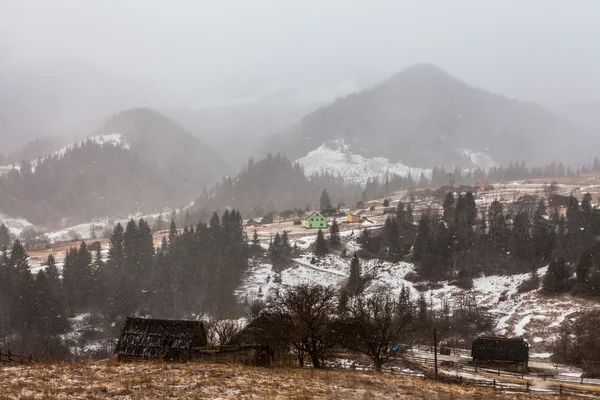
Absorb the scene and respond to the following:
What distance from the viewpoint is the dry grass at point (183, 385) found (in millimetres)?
16859

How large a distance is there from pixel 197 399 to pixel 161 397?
1.32m

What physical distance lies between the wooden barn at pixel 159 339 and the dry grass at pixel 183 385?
16.9m

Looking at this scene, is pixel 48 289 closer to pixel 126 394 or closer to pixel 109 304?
pixel 109 304

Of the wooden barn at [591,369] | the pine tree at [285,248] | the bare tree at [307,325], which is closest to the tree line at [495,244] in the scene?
the pine tree at [285,248]

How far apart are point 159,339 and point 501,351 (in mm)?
43741

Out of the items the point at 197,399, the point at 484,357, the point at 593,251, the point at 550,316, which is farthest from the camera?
the point at 593,251

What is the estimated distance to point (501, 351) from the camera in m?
59.7

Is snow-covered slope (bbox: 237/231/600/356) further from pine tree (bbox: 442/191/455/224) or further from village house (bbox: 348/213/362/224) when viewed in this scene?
village house (bbox: 348/213/362/224)

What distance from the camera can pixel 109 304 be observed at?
99875 millimetres

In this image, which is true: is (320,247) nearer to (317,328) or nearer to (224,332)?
(224,332)

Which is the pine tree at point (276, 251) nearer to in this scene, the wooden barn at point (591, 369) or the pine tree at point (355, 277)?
the pine tree at point (355, 277)

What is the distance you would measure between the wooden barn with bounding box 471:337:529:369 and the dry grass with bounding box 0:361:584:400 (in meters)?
37.3

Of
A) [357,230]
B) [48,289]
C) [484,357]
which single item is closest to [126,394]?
[484,357]

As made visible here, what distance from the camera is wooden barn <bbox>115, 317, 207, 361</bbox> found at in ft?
133
